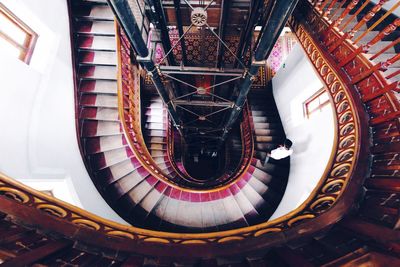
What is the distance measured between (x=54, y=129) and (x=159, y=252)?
3.25 meters

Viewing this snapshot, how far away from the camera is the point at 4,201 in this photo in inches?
71.4

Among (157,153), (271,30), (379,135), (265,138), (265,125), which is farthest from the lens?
(157,153)

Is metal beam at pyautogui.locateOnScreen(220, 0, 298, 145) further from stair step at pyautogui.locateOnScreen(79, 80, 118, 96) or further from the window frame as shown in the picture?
stair step at pyautogui.locateOnScreen(79, 80, 118, 96)

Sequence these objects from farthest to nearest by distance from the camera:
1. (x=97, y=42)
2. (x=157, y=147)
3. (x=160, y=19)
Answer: (x=157, y=147), (x=97, y=42), (x=160, y=19)

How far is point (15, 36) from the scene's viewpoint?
Result: 132 inches

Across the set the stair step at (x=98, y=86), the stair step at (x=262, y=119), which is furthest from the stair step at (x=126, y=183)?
the stair step at (x=262, y=119)

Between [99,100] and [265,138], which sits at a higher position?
[99,100]

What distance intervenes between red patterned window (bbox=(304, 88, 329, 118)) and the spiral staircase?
3.86 ft

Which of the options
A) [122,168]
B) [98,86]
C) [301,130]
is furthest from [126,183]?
[301,130]

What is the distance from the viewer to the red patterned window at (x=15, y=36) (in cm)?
312

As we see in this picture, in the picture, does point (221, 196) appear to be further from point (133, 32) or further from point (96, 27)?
point (96, 27)

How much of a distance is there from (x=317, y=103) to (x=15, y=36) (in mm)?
5633

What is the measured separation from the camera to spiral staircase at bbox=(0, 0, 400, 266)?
1.80 meters

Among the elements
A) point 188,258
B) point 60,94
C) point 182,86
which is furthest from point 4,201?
point 182,86
